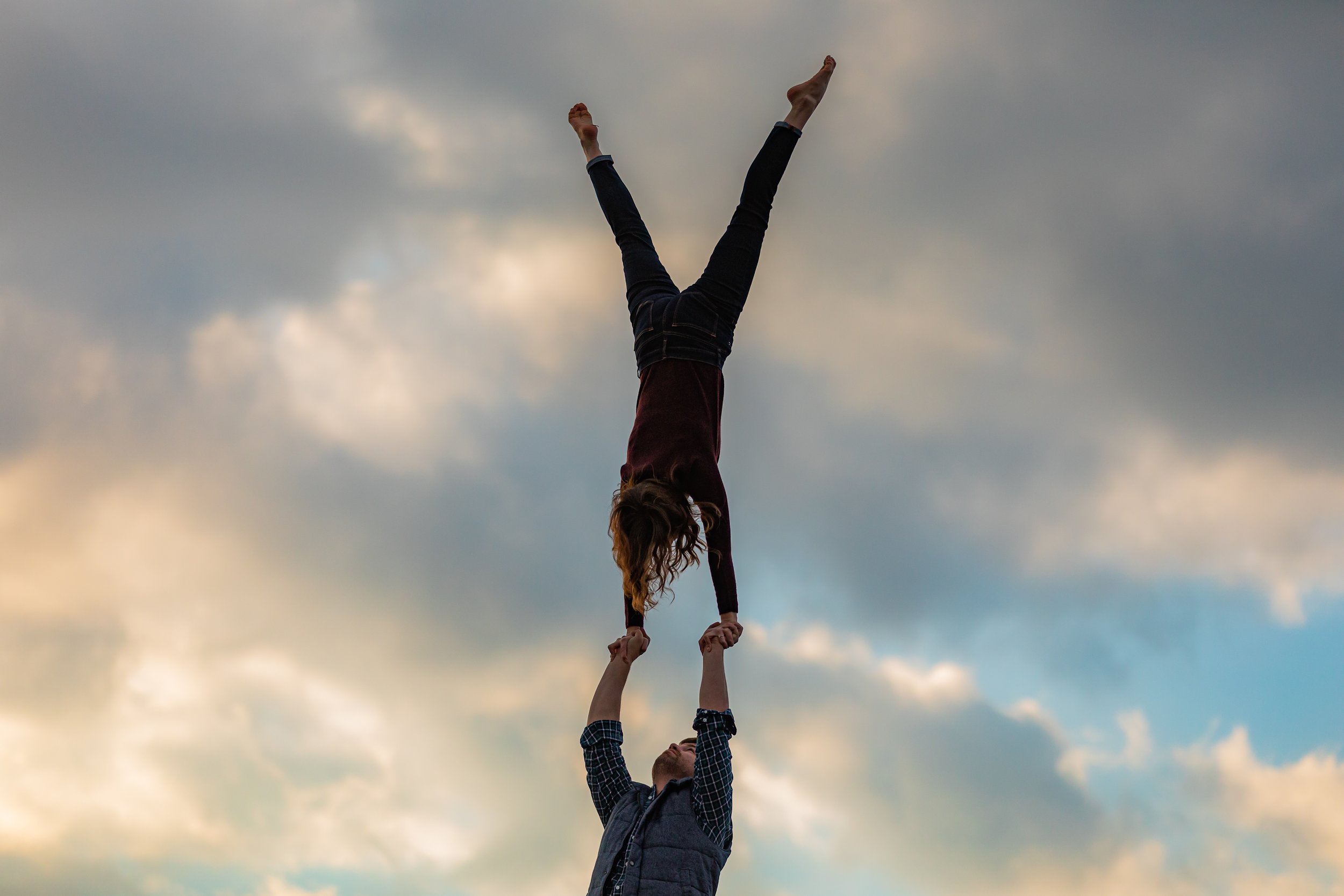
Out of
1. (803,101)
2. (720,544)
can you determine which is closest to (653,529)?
(720,544)

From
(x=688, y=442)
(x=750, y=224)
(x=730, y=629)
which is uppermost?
(x=750, y=224)

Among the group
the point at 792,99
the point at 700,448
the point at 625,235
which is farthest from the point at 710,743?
the point at 792,99

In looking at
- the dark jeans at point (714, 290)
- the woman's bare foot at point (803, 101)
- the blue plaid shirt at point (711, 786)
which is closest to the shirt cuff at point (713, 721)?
the blue plaid shirt at point (711, 786)

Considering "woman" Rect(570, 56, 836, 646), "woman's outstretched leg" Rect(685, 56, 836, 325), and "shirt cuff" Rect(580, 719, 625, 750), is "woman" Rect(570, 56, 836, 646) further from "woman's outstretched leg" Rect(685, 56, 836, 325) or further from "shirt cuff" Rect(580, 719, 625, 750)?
"shirt cuff" Rect(580, 719, 625, 750)

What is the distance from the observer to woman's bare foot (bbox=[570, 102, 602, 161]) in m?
11.3

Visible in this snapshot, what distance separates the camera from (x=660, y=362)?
34.1 ft

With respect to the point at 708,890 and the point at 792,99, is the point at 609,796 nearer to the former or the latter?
the point at 708,890

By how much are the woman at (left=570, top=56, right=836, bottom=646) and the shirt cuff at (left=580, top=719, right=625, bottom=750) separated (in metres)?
0.73

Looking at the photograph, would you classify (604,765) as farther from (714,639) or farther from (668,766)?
(714,639)

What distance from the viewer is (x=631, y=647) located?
34.4 feet

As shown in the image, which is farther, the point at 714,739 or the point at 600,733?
the point at 600,733

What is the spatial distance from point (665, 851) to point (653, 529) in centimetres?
237

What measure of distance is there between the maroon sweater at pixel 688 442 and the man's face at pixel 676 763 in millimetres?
1206

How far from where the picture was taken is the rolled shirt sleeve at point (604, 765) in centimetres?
1038
